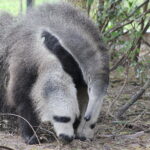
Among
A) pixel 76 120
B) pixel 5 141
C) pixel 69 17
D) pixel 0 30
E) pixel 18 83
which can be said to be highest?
pixel 69 17

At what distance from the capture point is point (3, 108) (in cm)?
530

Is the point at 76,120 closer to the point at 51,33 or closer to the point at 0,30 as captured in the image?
the point at 51,33

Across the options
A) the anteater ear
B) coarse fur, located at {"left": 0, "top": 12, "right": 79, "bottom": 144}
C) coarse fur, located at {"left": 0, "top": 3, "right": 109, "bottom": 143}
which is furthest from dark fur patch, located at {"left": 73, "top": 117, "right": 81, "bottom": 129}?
the anteater ear

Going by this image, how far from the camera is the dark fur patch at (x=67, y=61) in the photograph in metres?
4.38

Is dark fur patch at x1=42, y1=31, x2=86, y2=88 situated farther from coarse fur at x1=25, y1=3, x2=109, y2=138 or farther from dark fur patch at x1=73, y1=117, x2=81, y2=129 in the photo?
dark fur patch at x1=73, y1=117, x2=81, y2=129

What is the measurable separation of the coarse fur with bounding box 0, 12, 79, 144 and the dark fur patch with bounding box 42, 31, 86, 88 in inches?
2.1

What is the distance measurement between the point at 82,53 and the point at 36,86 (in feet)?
2.12

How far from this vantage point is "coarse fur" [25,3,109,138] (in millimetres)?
4344

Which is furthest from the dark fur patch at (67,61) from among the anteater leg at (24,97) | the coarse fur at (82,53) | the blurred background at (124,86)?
the blurred background at (124,86)

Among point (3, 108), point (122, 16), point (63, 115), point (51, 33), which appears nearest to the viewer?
point (63, 115)

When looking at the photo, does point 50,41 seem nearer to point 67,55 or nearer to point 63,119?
point 67,55

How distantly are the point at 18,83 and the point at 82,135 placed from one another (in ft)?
3.15

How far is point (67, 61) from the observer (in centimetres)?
441

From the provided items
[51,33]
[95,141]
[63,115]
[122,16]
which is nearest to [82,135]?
[95,141]
